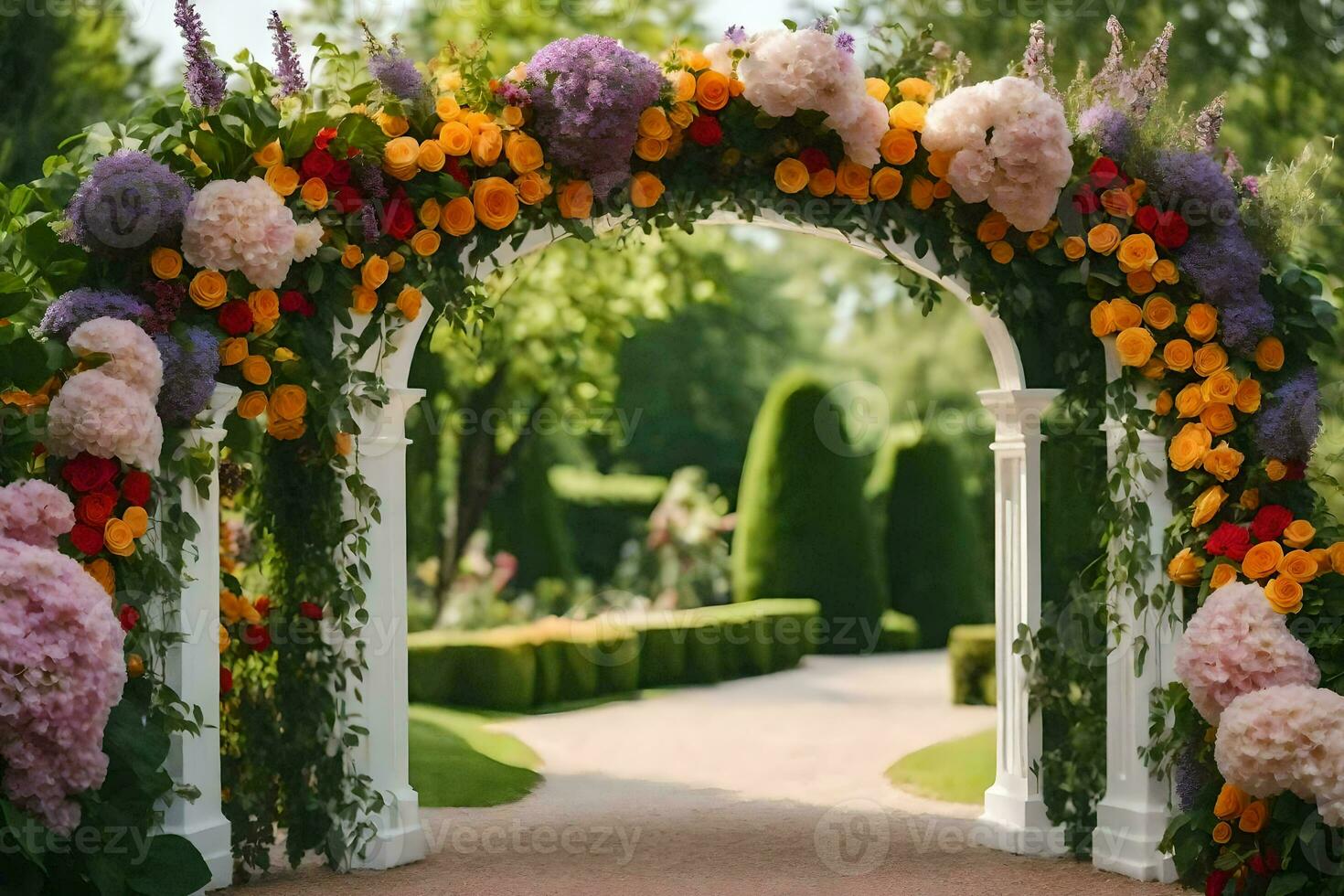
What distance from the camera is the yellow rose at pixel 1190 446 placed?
17.1 ft

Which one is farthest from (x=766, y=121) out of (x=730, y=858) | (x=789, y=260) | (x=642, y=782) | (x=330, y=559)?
(x=789, y=260)

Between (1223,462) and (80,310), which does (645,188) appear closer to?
(80,310)

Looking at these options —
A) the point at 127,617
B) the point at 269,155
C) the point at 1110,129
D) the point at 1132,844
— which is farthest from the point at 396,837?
the point at 1110,129

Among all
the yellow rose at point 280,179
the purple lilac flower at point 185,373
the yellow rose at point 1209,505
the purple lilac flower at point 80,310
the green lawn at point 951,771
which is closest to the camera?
the purple lilac flower at point 80,310

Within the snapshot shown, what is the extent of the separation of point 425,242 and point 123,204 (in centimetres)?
111

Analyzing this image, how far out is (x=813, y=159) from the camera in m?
5.44

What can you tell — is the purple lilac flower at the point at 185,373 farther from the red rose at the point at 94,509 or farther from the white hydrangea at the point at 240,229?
the red rose at the point at 94,509

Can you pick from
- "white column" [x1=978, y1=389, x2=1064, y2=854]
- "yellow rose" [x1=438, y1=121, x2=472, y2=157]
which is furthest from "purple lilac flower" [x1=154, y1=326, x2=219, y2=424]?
"white column" [x1=978, y1=389, x2=1064, y2=854]

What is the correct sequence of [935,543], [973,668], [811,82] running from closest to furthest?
[811,82]
[973,668]
[935,543]

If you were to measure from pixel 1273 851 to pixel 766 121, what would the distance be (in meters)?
3.17

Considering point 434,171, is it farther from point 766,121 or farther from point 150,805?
point 150,805

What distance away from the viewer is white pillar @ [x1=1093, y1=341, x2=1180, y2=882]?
5.33 m

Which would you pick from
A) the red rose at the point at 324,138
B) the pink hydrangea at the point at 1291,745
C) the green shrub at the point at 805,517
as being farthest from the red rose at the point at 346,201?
the green shrub at the point at 805,517

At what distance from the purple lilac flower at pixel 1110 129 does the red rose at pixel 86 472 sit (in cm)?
385
